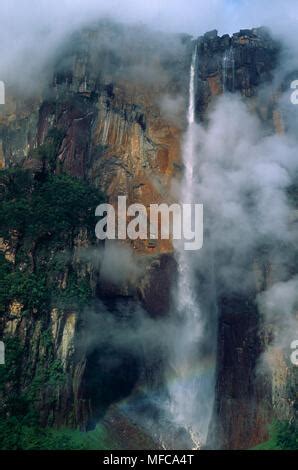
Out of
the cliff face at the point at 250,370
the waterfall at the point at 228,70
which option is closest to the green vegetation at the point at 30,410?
the cliff face at the point at 250,370

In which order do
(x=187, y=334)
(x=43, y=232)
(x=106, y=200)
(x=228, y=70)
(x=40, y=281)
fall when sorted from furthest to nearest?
(x=228, y=70)
(x=106, y=200)
(x=187, y=334)
(x=43, y=232)
(x=40, y=281)

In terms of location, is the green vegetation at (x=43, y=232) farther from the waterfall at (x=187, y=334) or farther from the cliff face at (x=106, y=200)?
the waterfall at (x=187, y=334)

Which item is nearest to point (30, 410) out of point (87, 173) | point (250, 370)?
point (250, 370)

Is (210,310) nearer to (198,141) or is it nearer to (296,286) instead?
(296,286)

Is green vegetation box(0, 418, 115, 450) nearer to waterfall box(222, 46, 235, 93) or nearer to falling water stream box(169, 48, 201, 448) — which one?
falling water stream box(169, 48, 201, 448)

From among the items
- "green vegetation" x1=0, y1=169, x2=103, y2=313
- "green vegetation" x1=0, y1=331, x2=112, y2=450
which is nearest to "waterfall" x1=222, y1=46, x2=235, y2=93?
"green vegetation" x1=0, y1=169, x2=103, y2=313

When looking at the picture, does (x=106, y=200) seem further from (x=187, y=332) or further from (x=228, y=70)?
(x=228, y=70)
